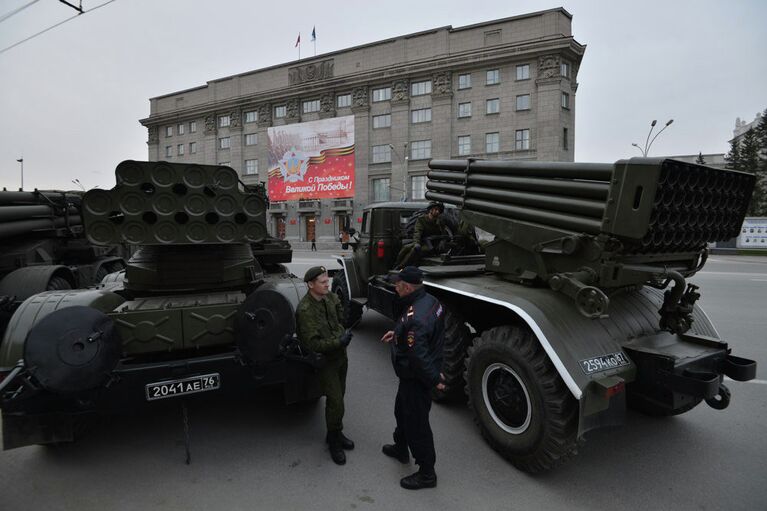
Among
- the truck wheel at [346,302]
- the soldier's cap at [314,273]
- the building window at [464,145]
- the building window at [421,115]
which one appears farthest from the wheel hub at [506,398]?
the building window at [421,115]

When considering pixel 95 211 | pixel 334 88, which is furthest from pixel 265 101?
pixel 95 211

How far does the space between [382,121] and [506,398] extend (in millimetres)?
42999

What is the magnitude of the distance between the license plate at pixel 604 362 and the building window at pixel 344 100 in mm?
45726

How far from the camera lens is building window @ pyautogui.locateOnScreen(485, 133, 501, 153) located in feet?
128

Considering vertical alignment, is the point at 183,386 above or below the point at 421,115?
below

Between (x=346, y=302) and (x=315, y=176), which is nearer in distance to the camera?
(x=346, y=302)

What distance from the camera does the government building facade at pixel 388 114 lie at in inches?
1490

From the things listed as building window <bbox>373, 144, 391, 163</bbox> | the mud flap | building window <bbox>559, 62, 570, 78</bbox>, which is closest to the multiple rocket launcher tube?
the mud flap

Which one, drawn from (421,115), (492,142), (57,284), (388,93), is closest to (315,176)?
(388,93)

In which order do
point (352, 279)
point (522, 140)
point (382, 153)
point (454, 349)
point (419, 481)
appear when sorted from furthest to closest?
point (382, 153) < point (522, 140) < point (352, 279) < point (454, 349) < point (419, 481)

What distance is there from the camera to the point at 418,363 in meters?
2.96

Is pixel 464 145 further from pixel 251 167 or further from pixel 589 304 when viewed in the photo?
pixel 589 304

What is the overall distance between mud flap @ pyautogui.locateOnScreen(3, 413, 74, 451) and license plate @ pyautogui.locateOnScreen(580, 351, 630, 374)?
3868 mm

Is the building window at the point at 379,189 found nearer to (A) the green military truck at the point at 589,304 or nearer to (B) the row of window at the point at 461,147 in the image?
(B) the row of window at the point at 461,147
